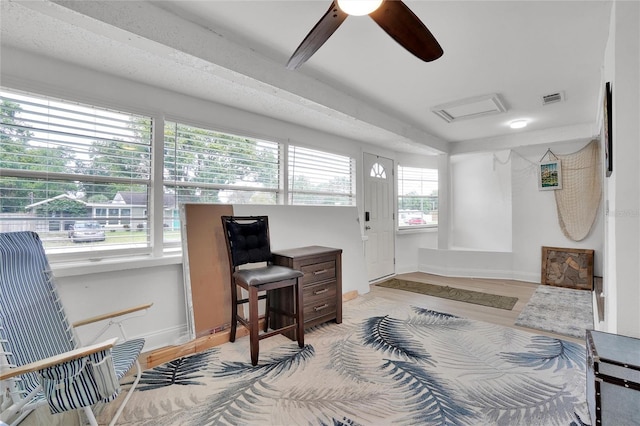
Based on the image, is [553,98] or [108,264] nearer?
[108,264]

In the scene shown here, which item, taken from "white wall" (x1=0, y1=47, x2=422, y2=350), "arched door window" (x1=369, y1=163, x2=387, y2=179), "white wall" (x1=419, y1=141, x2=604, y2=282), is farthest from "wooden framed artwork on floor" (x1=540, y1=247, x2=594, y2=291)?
"white wall" (x1=0, y1=47, x2=422, y2=350)

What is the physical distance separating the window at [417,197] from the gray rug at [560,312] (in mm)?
2259

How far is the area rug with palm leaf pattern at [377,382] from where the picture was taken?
1.77 meters

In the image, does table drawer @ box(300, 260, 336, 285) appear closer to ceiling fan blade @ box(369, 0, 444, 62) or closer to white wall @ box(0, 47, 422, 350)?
white wall @ box(0, 47, 422, 350)

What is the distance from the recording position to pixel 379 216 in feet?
17.1

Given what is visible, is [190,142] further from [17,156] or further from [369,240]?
[369,240]

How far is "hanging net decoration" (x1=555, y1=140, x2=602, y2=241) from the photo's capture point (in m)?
4.42

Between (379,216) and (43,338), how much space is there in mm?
4449

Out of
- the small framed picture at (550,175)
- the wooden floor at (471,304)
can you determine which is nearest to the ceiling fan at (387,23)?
the wooden floor at (471,304)

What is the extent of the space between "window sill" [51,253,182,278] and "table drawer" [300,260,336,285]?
120 centimetres

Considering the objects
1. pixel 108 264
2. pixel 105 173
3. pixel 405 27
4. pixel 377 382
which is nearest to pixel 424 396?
pixel 377 382

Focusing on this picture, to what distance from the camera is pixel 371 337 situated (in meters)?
2.84

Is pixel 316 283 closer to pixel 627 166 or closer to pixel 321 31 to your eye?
pixel 321 31

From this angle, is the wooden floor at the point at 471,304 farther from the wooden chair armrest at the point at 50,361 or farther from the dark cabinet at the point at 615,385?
the dark cabinet at the point at 615,385
